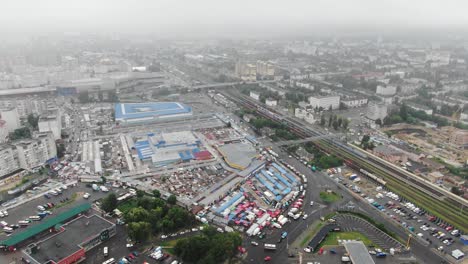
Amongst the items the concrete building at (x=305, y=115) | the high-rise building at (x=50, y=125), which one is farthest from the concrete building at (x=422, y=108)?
the high-rise building at (x=50, y=125)

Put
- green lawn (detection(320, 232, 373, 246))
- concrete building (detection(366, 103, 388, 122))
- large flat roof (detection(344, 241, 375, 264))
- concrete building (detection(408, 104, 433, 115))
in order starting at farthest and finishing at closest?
concrete building (detection(408, 104, 433, 115))
concrete building (detection(366, 103, 388, 122))
green lawn (detection(320, 232, 373, 246))
large flat roof (detection(344, 241, 375, 264))

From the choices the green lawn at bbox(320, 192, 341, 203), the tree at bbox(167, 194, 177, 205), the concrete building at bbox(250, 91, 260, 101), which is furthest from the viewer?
the concrete building at bbox(250, 91, 260, 101)

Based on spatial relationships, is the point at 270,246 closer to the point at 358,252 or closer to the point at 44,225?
the point at 358,252

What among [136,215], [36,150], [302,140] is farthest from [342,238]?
[36,150]

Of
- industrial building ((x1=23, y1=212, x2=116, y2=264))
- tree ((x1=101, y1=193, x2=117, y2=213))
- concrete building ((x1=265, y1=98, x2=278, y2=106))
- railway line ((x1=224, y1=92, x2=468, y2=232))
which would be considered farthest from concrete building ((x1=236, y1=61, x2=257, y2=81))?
industrial building ((x1=23, y1=212, x2=116, y2=264))

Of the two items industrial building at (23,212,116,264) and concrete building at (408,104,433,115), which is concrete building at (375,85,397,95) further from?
industrial building at (23,212,116,264)

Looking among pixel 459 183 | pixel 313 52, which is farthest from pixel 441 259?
pixel 313 52
